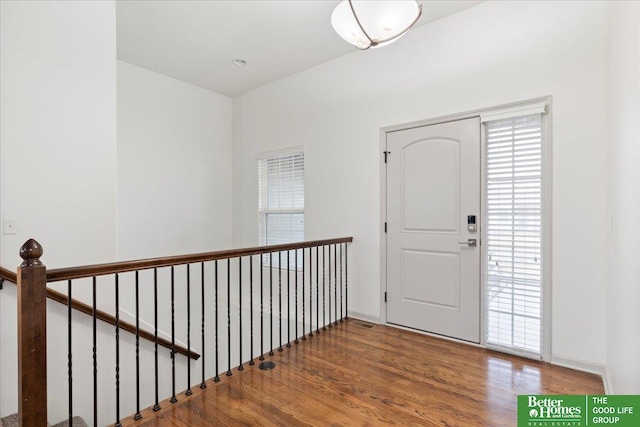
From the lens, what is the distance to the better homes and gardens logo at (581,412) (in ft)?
4.00

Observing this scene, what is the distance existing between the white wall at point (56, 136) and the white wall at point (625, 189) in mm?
3078

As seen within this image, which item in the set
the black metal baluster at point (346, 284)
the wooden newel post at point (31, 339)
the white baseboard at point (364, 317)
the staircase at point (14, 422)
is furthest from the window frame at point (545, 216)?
the staircase at point (14, 422)

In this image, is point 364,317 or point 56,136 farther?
point 364,317

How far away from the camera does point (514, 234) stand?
8.67 feet

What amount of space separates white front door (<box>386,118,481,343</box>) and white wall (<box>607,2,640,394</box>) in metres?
0.96

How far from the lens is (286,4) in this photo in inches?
109

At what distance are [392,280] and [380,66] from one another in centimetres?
219

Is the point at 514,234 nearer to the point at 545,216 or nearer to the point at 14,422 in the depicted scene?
the point at 545,216

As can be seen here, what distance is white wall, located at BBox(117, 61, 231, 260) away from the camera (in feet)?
12.3

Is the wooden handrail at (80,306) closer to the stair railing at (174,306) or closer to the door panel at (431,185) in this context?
the stair railing at (174,306)

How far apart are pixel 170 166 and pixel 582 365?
14.8 ft

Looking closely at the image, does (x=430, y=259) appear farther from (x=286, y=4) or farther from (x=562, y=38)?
(x=286, y=4)

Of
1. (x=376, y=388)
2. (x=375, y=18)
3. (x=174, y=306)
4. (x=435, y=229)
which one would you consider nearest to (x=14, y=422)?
(x=174, y=306)

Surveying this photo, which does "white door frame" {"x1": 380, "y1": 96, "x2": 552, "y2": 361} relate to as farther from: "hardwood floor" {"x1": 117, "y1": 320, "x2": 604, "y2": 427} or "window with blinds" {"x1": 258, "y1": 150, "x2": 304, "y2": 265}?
"window with blinds" {"x1": 258, "y1": 150, "x2": 304, "y2": 265}
